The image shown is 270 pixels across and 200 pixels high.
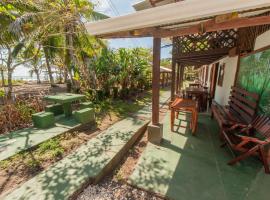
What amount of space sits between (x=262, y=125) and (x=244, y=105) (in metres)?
0.97

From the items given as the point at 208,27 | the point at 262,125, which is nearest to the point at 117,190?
the point at 262,125

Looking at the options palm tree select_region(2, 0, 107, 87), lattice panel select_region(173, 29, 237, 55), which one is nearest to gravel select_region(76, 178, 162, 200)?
palm tree select_region(2, 0, 107, 87)

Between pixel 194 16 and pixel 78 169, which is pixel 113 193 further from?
pixel 194 16

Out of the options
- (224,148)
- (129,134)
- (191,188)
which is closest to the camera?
(191,188)

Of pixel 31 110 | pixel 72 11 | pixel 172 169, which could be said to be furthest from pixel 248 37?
pixel 31 110

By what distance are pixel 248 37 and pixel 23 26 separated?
699 cm

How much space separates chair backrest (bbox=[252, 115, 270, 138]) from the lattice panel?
326cm

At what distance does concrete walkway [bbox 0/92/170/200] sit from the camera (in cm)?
219

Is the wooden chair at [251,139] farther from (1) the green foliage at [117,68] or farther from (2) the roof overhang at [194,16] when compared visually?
(1) the green foliage at [117,68]

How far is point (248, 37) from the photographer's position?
425 centimetres

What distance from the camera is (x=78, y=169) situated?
2.71 metres

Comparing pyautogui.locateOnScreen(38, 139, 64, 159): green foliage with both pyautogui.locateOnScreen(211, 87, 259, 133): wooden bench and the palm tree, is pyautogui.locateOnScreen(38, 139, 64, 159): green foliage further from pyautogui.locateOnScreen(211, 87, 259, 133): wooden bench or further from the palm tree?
pyautogui.locateOnScreen(211, 87, 259, 133): wooden bench

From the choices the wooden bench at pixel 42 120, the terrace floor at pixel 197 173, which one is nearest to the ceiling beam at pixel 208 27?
the terrace floor at pixel 197 173

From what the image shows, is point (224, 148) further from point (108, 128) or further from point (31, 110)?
point (31, 110)
